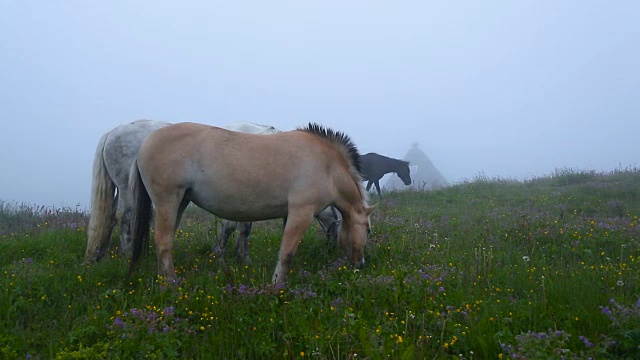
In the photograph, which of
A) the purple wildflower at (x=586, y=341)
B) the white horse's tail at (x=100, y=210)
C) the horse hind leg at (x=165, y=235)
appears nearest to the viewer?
the purple wildflower at (x=586, y=341)

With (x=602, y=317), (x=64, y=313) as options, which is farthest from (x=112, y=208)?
(x=602, y=317)

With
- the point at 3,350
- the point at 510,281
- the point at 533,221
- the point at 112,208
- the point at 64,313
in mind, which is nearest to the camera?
the point at 3,350

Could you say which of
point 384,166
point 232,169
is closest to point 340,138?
point 232,169

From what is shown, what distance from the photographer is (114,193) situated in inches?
288

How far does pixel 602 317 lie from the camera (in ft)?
12.5

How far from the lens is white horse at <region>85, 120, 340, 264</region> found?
6.81m

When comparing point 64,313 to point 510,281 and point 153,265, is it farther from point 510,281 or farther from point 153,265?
point 510,281

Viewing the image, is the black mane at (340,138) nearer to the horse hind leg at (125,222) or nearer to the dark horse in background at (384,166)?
the horse hind leg at (125,222)

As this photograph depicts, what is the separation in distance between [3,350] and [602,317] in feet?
16.2

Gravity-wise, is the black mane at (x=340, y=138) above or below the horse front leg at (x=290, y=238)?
above

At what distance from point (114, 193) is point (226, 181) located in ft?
9.30

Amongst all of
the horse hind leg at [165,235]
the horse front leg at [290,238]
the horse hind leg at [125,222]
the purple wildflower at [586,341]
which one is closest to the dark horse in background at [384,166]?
the horse hind leg at [125,222]

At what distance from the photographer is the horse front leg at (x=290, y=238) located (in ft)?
18.2

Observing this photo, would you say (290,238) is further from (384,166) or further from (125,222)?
(384,166)
